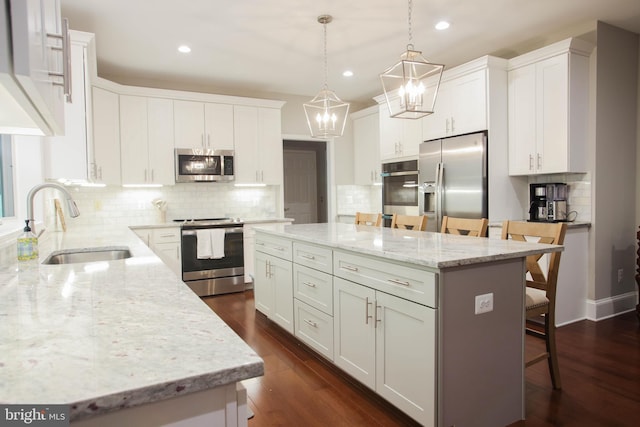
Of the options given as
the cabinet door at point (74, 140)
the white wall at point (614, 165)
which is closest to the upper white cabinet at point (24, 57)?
the cabinet door at point (74, 140)

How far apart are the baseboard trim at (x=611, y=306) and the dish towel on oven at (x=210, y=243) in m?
3.92

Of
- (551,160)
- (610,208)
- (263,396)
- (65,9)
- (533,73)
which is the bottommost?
(263,396)

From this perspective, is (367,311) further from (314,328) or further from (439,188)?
(439,188)

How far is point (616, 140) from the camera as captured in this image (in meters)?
3.83

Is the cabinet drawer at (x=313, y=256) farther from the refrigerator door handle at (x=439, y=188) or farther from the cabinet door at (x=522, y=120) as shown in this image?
the cabinet door at (x=522, y=120)

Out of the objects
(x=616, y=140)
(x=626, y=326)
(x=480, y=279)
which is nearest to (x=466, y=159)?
(x=616, y=140)

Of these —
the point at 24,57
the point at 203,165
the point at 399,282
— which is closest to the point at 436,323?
the point at 399,282

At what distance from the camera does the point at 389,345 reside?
80.4 inches

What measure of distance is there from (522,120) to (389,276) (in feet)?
9.24

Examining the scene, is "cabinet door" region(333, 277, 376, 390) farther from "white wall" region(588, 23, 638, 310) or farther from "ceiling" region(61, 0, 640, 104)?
"white wall" region(588, 23, 638, 310)

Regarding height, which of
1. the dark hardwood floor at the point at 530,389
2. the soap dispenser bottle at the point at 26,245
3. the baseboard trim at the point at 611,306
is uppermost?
the soap dispenser bottle at the point at 26,245

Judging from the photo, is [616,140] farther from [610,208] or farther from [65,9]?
[65,9]

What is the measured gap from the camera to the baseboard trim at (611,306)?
3678 millimetres

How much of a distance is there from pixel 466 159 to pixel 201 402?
3.95m
